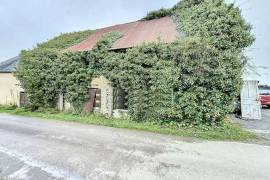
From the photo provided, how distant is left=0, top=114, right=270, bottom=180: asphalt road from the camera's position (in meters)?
5.55

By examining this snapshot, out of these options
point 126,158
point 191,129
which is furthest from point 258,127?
point 126,158

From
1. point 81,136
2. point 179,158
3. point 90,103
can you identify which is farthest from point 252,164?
point 90,103

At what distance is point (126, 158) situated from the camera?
6680 millimetres

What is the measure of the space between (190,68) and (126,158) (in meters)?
5.97

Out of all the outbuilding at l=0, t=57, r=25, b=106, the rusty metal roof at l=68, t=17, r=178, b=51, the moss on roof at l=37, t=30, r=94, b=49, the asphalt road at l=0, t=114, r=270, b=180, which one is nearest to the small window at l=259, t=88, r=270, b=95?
the rusty metal roof at l=68, t=17, r=178, b=51

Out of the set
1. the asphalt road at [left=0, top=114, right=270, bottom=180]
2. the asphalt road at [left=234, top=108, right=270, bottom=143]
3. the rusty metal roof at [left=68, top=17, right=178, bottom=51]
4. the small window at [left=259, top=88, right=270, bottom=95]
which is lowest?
the asphalt road at [left=0, top=114, right=270, bottom=180]

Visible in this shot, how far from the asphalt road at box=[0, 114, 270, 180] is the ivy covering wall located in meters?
2.46

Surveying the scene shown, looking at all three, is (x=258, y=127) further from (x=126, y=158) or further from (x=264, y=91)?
(x=264, y=91)

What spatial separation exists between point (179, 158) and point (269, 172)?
2165 millimetres

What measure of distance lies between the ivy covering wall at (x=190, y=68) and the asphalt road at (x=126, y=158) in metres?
2.46

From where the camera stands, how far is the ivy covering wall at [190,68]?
1087cm

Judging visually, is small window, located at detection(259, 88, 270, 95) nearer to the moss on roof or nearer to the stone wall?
the moss on roof

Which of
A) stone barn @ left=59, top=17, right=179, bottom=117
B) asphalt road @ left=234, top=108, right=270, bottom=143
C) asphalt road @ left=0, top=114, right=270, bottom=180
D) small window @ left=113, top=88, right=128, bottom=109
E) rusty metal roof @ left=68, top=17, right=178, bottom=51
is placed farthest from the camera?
small window @ left=113, top=88, right=128, bottom=109

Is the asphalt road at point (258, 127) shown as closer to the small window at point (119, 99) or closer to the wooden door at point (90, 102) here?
the small window at point (119, 99)
